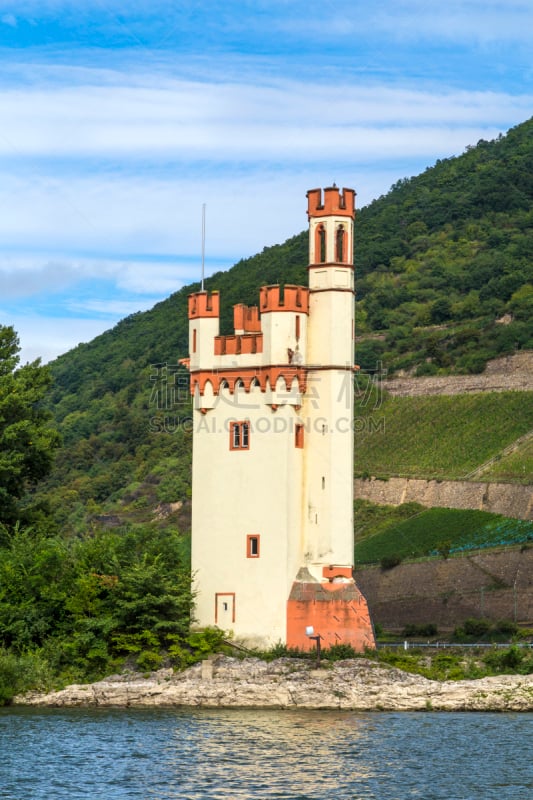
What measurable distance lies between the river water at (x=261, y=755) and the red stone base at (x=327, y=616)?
311cm

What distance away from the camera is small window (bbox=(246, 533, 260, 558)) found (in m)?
45.6

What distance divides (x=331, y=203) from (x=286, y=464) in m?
7.05

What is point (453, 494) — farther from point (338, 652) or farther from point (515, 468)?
point (338, 652)

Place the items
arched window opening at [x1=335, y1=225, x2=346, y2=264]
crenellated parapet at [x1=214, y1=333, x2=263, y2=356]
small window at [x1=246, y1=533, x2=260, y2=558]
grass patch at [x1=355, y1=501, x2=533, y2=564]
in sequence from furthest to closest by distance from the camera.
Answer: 1. grass patch at [x1=355, y1=501, x2=533, y2=564]
2. crenellated parapet at [x1=214, y1=333, x2=263, y2=356]
3. arched window opening at [x1=335, y1=225, x2=346, y2=264]
4. small window at [x1=246, y1=533, x2=260, y2=558]

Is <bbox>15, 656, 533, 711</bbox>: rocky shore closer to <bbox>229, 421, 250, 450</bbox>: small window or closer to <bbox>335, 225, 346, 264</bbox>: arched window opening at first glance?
<bbox>229, 421, 250, 450</bbox>: small window

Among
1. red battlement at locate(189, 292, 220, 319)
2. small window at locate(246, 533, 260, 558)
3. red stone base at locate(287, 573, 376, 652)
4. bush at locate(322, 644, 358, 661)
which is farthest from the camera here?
red battlement at locate(189, 292, 220, 319)

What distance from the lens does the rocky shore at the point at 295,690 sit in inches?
1687

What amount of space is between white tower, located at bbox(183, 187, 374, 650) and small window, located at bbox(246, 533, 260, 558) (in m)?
0.03

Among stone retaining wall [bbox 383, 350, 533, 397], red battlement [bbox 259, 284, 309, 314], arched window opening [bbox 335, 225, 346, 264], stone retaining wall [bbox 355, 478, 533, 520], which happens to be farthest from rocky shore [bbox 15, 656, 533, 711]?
stone retaining wall [bbox 383, 350, 533, 397]

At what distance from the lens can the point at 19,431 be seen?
172 ft

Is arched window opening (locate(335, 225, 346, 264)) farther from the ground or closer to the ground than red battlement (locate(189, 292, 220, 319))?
farther from the ground

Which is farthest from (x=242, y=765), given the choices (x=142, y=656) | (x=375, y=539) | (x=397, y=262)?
(x=397, y=262)

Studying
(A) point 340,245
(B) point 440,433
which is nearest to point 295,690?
(A) point 340,245

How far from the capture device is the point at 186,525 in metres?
96.6
